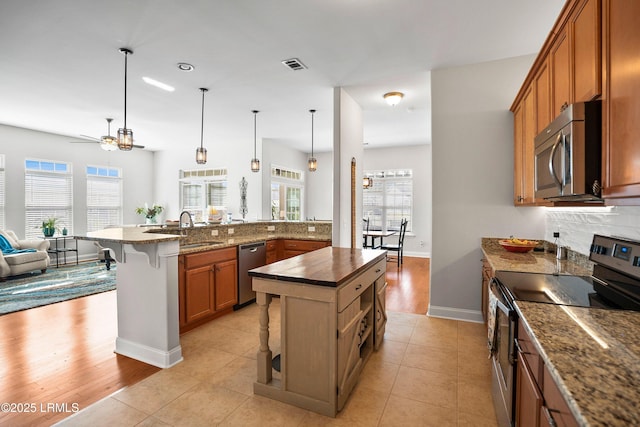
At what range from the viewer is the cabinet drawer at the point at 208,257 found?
125 inches

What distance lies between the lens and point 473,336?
3096mm

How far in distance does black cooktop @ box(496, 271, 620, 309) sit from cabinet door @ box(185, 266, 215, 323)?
2.78 metres

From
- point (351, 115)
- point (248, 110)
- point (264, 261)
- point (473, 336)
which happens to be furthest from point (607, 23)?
point (248, 110)

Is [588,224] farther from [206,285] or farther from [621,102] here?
[206,285]

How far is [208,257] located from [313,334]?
1900 mm

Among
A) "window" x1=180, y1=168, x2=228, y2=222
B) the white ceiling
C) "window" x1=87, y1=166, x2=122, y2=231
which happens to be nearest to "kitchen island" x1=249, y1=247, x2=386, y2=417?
the white ceiling

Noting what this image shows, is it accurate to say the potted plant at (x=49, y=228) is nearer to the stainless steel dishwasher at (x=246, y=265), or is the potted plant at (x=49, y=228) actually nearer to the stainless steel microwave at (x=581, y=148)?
the stainless steel dishwasher at (x=246, y=265)

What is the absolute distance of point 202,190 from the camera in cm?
858

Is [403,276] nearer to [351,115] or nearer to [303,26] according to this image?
[351,115]

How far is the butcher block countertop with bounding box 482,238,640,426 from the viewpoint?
70 centimetres

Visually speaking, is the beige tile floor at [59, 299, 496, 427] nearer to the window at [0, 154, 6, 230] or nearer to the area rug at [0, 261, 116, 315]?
the area rug at [0, 261, 116, 315]

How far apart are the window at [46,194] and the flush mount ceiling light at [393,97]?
7.41 metres

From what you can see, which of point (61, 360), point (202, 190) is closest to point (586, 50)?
point (61, 360)

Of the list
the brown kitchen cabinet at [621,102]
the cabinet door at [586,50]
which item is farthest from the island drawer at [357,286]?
the cabinet door at [586,50]
